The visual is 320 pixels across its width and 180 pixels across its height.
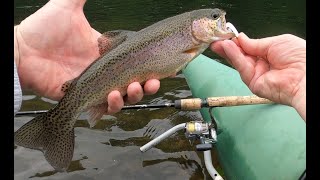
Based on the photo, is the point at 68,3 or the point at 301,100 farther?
the point at 68,3

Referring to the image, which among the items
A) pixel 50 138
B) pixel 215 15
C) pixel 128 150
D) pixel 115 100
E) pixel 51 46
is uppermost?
pixel 215 15

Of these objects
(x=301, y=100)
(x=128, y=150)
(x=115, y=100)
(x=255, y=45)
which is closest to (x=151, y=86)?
(x=115, y=100)

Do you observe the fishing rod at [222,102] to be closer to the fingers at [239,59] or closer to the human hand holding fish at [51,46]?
the human hand holding fish at [51,46]

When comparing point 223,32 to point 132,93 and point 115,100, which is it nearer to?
point 132,93

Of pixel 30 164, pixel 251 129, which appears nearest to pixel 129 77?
pixel 251 129

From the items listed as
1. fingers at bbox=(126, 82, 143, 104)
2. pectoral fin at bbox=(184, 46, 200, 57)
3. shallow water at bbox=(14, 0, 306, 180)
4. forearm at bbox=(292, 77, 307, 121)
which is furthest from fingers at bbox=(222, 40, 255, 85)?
shallow water at bbox=(14, 0, 306, 180)

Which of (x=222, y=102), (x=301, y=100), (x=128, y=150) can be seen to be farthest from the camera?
(x=128, y=150)
